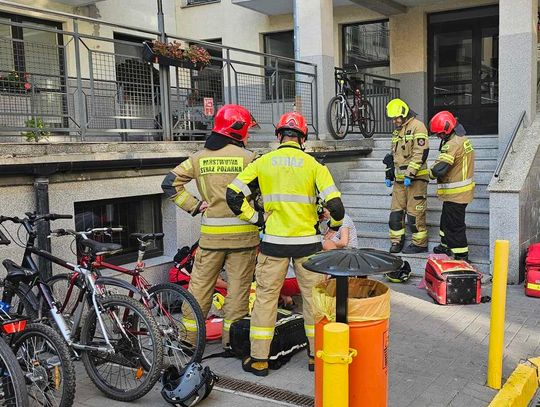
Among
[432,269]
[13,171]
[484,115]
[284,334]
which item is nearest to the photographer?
[284,334]

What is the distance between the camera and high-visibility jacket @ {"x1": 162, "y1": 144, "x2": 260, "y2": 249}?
15.8 feet

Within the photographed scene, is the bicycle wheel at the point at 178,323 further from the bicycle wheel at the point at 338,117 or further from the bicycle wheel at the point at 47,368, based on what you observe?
the bicycle wheel at the point at 338,117

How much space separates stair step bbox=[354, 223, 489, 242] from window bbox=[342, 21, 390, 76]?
5924 millimetres

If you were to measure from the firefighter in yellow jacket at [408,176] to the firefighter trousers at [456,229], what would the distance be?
51 cm

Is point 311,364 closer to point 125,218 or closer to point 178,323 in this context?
point 178,323

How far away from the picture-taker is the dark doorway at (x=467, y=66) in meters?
12.4

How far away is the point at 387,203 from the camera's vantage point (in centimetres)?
915

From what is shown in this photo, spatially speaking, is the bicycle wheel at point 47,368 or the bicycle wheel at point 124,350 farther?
the bicycle wheel at point 124,350

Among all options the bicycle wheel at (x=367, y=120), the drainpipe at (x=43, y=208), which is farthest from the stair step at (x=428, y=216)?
the drainpipe at (x=43, y=208)

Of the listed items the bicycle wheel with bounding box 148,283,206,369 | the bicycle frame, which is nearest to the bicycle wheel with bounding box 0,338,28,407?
the bicycle frame

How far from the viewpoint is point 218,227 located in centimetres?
483

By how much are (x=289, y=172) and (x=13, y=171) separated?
2562mm

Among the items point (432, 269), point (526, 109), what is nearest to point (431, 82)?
point (526, 109)

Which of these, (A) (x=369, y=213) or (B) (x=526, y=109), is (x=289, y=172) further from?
(B) (x=526, y=109)
